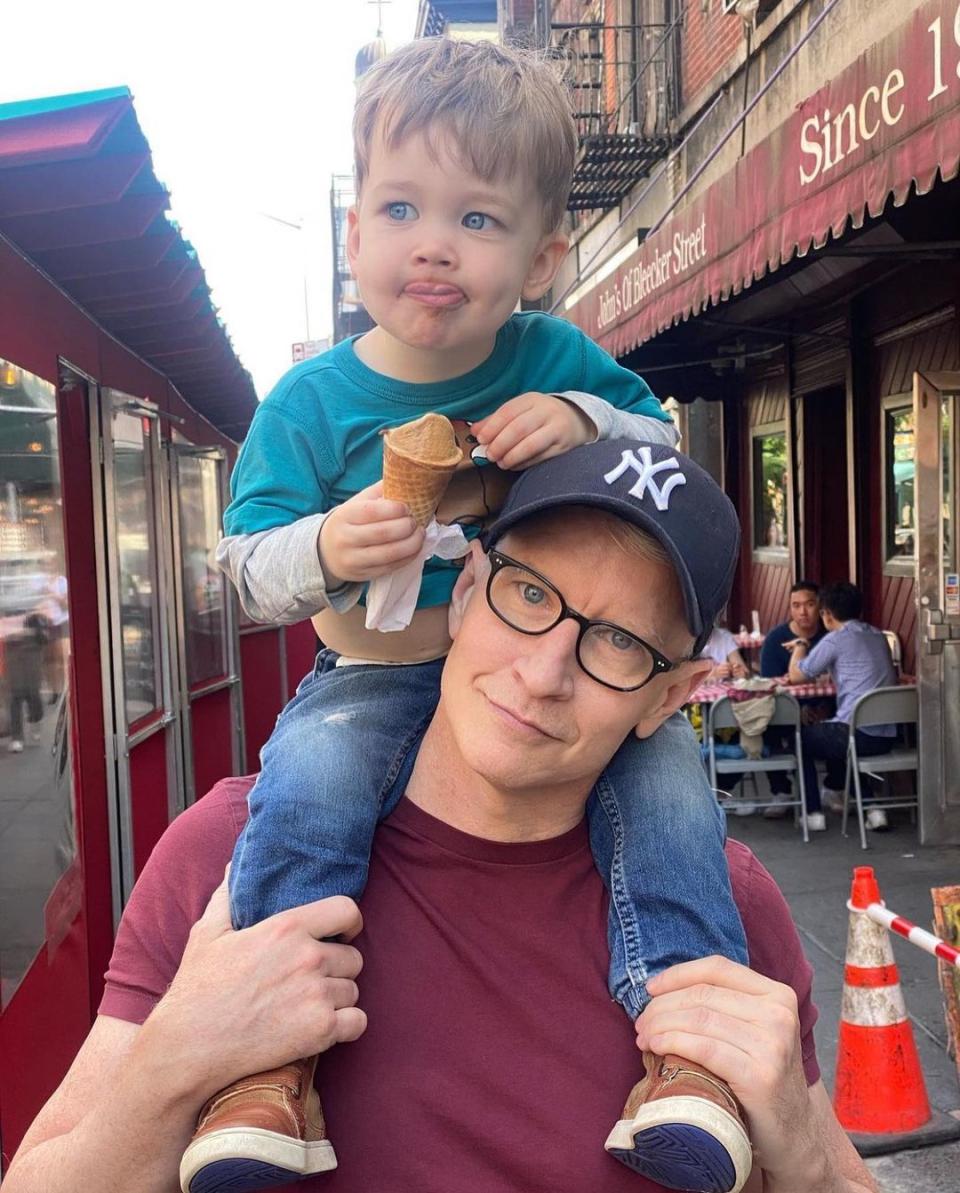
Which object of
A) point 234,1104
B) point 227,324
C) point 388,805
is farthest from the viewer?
A: point 227,324

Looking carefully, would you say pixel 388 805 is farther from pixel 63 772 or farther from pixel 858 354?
pixel 858 354

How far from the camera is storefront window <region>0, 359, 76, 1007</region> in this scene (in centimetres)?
335

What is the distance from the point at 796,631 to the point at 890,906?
3283mm

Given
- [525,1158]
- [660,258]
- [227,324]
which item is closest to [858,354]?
[660,258]

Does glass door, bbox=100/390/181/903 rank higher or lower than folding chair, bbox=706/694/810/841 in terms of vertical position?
higher

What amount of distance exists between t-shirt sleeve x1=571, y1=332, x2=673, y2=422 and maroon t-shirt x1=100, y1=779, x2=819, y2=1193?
780 mm

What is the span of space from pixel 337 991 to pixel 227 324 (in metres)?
5.48

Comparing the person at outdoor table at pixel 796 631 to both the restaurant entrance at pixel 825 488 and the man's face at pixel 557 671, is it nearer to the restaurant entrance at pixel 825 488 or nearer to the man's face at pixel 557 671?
the restaurant entrance at pixel 825 488

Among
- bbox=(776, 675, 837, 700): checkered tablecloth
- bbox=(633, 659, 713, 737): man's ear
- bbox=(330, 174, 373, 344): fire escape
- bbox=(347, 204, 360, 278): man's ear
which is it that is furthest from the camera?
bbox=(330, 174, 373, 344): fire escape

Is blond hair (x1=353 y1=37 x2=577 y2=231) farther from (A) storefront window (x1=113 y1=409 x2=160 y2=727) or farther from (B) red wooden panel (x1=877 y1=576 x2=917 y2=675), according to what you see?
(B) red wooden panel (x1=877 y1=576 x2=917 y2=675)

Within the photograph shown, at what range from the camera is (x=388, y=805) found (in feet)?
6.26

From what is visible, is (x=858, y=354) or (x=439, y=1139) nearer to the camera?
(x=439, y=1139)

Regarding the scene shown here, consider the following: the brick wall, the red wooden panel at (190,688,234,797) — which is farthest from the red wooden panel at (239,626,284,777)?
the brick wall

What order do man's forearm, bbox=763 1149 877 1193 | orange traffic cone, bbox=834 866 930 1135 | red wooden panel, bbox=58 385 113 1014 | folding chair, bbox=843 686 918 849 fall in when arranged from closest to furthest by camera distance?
man's forearm, bbox=763 1149 877 1193 < orange traffic cone, bbox=834 866 930 1135 < red wooden panel, bbox=58 385 113 1014 < folding chair, bbox=843 686 918 849
